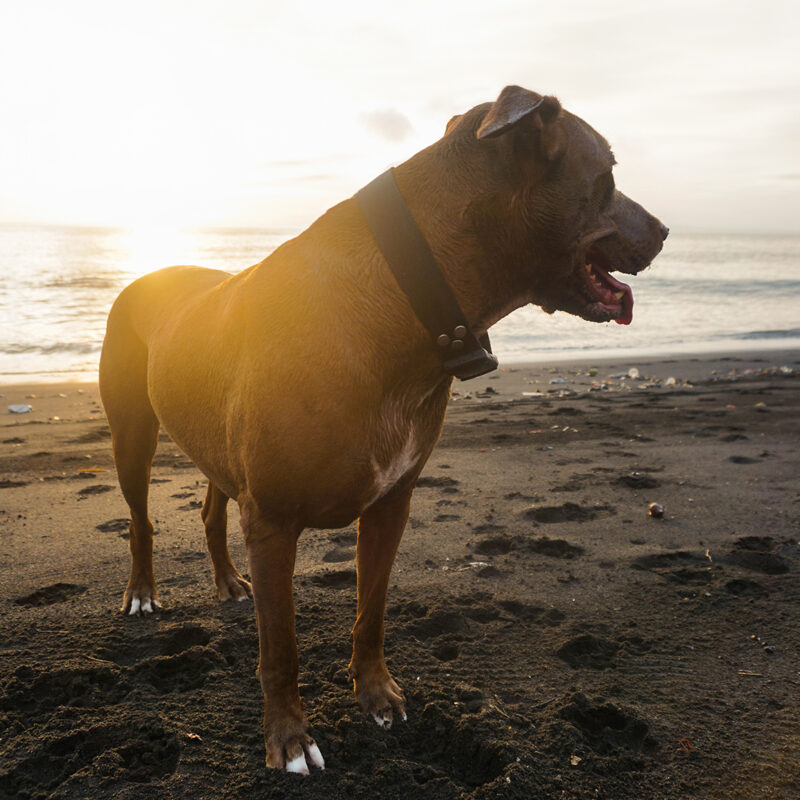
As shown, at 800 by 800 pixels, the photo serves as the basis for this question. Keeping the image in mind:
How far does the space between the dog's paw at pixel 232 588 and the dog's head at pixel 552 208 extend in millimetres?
2291

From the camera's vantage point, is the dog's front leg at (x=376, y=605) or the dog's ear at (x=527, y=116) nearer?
the dog's ear at (x=527, y=116)

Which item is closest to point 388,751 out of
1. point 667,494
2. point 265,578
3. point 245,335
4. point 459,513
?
point 265,578

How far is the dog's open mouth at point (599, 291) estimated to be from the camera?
84.6 inches

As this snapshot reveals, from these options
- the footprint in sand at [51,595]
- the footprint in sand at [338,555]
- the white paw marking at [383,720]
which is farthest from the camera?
the footprint in sand at [338,555]

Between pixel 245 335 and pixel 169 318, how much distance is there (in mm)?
995

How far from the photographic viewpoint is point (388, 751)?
2.42 meters

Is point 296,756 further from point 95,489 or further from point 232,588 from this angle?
point 95,489

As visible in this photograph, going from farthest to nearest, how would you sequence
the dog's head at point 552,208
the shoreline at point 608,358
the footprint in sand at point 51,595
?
the shoreline at point 608,358 < the footprint in sand at point 51,595 < the dog's head at point 552,208

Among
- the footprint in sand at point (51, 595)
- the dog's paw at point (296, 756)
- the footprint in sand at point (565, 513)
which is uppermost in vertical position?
Result: the footprint in sand at point (565, 513)

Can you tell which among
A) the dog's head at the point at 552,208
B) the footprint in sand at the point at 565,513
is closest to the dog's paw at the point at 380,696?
the dog's head at the point at 552,208

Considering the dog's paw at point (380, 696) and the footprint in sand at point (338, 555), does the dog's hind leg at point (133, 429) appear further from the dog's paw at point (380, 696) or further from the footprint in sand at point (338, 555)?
the dog's paw at point (380, 696)

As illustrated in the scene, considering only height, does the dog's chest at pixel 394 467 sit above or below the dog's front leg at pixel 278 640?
A: above

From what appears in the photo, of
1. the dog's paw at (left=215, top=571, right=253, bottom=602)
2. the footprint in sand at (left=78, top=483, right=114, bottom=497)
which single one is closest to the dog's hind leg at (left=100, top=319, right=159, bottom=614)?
the dog's paw at (left=215, top=571, right=253, bottom=602)

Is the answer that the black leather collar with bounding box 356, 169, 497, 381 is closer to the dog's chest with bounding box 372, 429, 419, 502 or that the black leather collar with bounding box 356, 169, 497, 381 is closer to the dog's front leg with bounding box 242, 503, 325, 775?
the dog's chest with bounding box 372, 429, 419, 502
